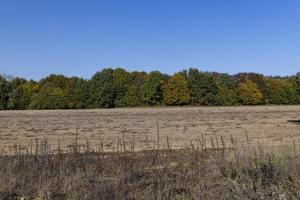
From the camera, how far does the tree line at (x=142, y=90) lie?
130 metres

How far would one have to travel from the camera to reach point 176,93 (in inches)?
5359

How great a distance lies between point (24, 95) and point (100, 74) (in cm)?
2207

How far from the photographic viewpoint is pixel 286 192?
25.3ft

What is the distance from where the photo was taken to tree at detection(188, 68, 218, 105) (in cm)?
13562

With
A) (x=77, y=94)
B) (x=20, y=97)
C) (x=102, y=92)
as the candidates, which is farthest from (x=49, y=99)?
(x=102, y=92)

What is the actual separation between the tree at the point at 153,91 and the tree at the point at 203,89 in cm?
878

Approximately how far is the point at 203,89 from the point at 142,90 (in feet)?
54.9

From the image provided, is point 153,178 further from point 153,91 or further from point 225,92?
point 225,92

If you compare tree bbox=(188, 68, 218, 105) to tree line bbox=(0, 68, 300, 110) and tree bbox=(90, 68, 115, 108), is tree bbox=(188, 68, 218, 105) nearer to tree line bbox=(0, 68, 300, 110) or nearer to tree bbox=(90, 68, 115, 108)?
tree line bbox=(0, 68, 300, 110)

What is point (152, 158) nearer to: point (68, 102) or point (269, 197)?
point (269, 197)

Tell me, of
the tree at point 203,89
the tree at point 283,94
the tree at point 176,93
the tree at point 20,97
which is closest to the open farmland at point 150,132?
the tree at point 20,97

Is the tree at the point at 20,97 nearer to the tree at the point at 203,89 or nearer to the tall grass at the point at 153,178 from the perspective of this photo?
the tree at the point at 203,89

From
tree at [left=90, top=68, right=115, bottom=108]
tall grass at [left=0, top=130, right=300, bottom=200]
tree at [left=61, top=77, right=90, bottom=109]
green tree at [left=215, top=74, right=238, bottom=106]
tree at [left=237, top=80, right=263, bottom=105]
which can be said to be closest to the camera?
tall grass at [left=0, top=130, right=300, bottom=200]

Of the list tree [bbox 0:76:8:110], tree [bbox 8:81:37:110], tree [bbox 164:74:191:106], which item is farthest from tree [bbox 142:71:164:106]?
tree [bbox 0:76:8:110]
